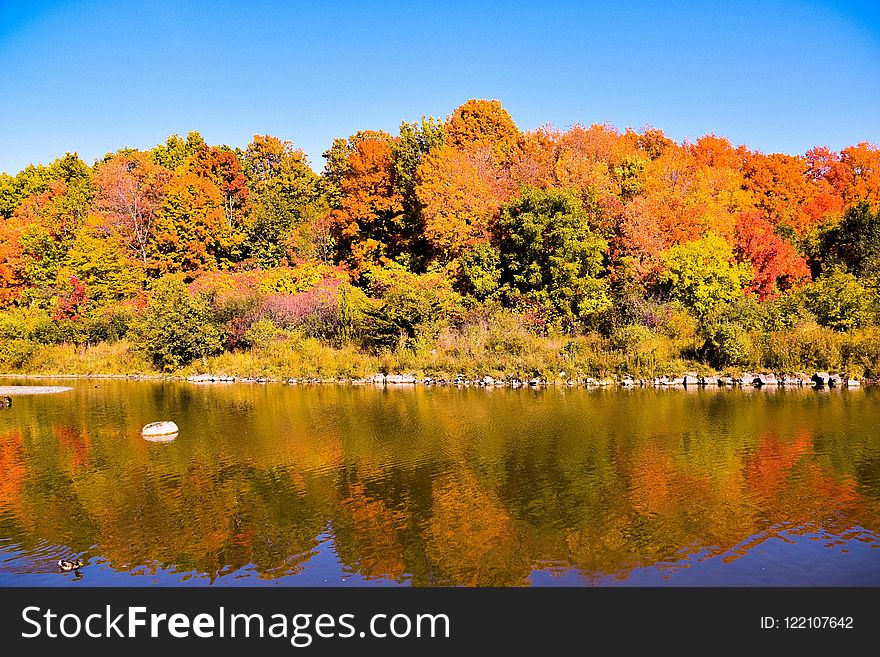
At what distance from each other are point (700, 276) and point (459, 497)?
27022 mm

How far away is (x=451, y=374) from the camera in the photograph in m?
34.0

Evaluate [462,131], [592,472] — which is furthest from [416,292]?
[592,472]

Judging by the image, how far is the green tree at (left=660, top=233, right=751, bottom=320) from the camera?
36.8m

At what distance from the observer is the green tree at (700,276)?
3678 centimetres

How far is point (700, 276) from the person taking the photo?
37.0 metres

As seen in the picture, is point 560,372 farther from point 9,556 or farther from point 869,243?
point 9,556

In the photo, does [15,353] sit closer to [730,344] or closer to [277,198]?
[277,198]

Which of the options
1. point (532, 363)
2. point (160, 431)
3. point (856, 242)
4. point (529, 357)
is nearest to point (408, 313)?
point (529, 357)

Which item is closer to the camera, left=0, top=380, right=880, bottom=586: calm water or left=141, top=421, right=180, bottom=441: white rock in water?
left=0, top=380, right=880, bottom=586: calm water

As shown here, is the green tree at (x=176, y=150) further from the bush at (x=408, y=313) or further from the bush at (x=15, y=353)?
the bush at (x=408, y=313)

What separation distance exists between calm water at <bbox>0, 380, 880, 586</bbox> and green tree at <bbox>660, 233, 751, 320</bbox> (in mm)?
12697

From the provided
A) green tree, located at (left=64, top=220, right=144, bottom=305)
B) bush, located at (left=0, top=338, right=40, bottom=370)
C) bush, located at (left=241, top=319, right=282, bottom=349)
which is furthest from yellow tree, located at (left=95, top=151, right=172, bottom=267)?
bush, located at (left=241, top=319, right=282, bottom=349)

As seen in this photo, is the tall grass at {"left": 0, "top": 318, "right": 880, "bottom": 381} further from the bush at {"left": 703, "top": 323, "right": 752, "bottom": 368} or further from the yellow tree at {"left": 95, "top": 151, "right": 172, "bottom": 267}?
the yellow tree at {"left": 95, "top": 151, "right": 172, "bottom": 267}

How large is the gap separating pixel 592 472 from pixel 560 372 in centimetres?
1747
